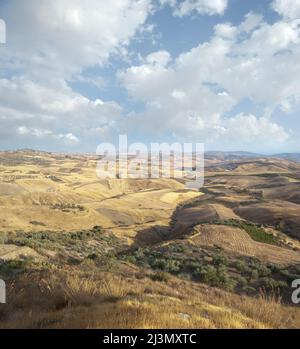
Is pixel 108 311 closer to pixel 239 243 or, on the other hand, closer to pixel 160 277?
pixel 160 277

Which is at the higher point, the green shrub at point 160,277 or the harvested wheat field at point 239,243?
the green shrub at point 160,277

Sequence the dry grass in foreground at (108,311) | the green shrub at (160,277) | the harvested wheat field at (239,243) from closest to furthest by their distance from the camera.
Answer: the dry grass in foreground at (108,311)
the green shrub at (160,277)
the harvested wheat field at (239,243)

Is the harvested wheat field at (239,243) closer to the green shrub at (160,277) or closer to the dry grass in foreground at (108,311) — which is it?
the green shrub at (160,277)

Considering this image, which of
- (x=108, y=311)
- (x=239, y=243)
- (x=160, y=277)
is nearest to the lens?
(x=108, y=311)

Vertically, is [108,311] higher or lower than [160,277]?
higher

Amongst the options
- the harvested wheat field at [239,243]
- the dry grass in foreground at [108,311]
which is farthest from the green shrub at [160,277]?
the harvested wheat field at [239,243]

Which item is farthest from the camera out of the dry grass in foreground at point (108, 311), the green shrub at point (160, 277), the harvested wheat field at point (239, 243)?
the harvested wheat field at point (239, 243)

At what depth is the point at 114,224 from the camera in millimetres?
50594

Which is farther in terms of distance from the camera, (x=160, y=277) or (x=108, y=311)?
(x=160, y=277)

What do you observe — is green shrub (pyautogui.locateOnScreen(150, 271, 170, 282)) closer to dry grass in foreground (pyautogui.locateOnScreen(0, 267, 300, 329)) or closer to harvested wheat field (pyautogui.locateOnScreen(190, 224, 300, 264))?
dry grass in foreground (pyautogui.locateOnScreen(0, 267, 300, 329))

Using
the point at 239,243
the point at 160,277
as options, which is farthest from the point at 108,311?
the point at 239,243

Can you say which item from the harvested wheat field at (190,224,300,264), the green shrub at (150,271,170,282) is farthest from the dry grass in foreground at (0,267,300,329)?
the harvested wheat field at (190,224,300,264)
